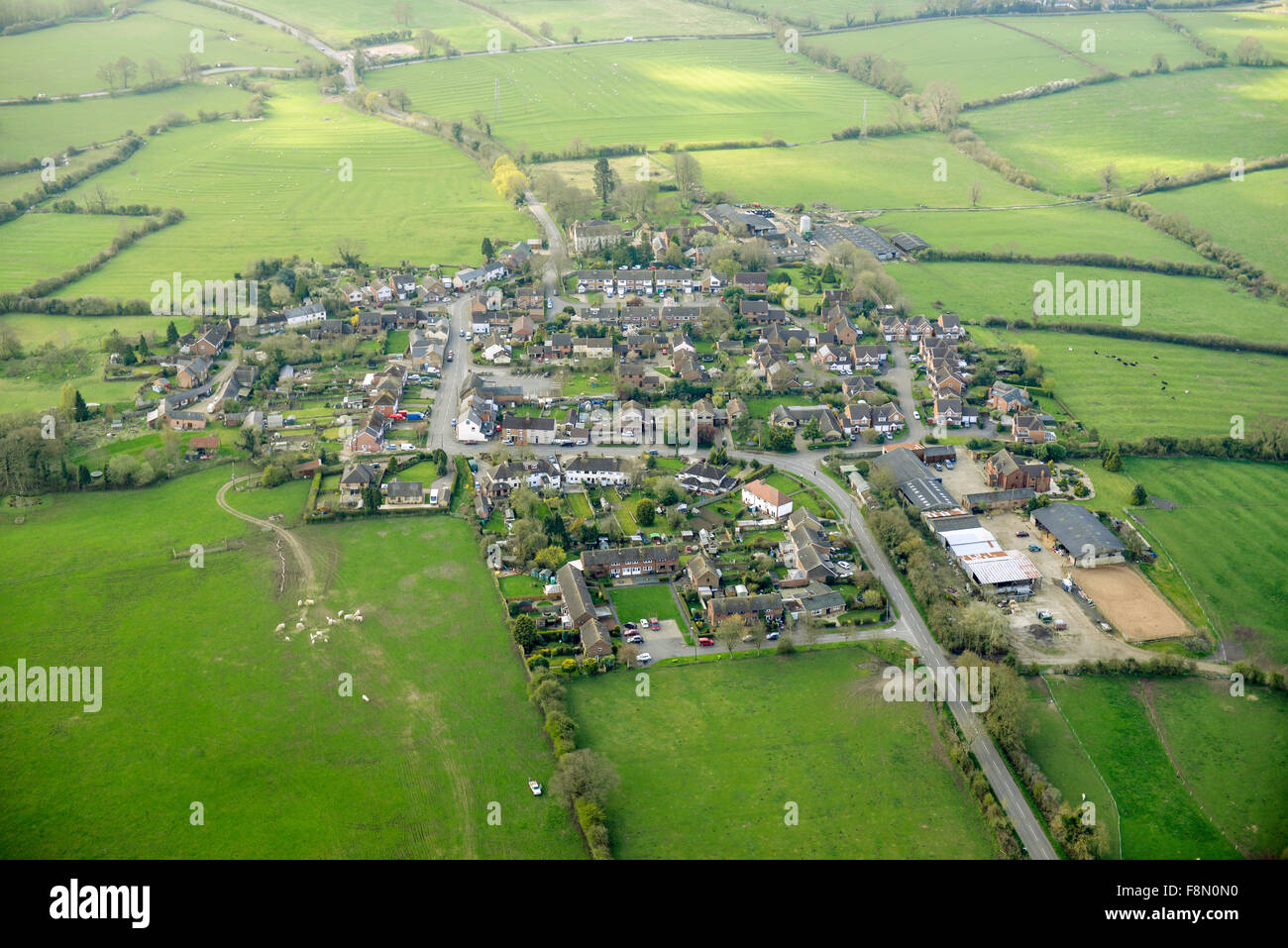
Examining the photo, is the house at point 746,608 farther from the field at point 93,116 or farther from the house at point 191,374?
the field at point 93,116

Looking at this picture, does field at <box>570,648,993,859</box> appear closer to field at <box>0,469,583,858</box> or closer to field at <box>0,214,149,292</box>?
field at <box>0,469,583,858</box>

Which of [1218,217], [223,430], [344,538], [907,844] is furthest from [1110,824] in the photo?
[1218,217]

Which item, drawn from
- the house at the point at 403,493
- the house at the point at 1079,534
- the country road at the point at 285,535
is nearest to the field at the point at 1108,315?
the house at the point at 1079,534

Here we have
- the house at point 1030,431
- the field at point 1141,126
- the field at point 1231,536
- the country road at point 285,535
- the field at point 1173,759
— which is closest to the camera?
the field at point 1173,759

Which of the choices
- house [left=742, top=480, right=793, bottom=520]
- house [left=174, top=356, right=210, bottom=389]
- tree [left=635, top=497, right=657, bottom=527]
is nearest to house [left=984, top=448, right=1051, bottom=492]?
house [left=742, top=480, right=793, bottom=520]

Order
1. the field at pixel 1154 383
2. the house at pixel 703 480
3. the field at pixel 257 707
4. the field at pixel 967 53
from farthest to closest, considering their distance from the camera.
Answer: the field at pixel 967 53 < the field at pixel 1154 383 < the house at pixel 703 480 < the field at pixel 257 707

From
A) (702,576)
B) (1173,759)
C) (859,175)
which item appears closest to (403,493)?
(702,576)
